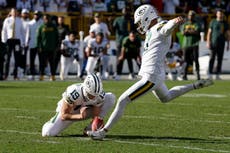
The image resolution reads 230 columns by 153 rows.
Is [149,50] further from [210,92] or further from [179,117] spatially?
[210,92]

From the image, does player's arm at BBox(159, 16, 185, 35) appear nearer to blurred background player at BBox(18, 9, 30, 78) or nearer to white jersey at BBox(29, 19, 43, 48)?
blurred background player at BBox(18, 9, 30, 78)

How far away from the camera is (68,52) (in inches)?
878

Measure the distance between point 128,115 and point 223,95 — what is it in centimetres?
433

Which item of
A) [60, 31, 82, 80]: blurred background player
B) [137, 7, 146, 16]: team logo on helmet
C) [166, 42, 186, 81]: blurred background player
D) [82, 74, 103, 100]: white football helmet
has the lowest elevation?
[166, 42, 186, 81]: blurred background player

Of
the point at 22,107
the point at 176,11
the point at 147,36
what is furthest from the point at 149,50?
the point at 176,11

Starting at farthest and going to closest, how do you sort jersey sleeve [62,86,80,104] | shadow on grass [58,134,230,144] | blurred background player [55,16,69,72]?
1. blurred background player [55,16,69,72]
2. jersey sleeve [62,86,80,104]
3. shadow on grass [58,134,230,144]

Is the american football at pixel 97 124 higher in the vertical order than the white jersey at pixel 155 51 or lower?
lower

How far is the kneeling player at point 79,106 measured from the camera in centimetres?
907

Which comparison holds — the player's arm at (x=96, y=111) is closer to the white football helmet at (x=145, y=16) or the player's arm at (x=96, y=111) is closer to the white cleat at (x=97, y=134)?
the white cleat at (x=97, y=134)

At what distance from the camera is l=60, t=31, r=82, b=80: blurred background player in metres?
22.2

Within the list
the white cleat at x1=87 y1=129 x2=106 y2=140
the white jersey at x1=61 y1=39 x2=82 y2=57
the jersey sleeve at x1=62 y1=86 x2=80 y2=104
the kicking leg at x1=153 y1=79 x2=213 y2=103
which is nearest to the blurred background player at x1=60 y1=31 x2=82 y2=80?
the white jersey at x1=61 y1=39 x2=82 y2=57

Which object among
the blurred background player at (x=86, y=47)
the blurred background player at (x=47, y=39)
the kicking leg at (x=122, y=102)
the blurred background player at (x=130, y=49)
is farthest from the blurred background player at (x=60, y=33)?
the kicking leg at (x=122, y=102)

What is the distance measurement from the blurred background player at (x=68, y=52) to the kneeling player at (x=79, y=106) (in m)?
12.5

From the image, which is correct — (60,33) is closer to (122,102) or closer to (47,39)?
(47,39)
